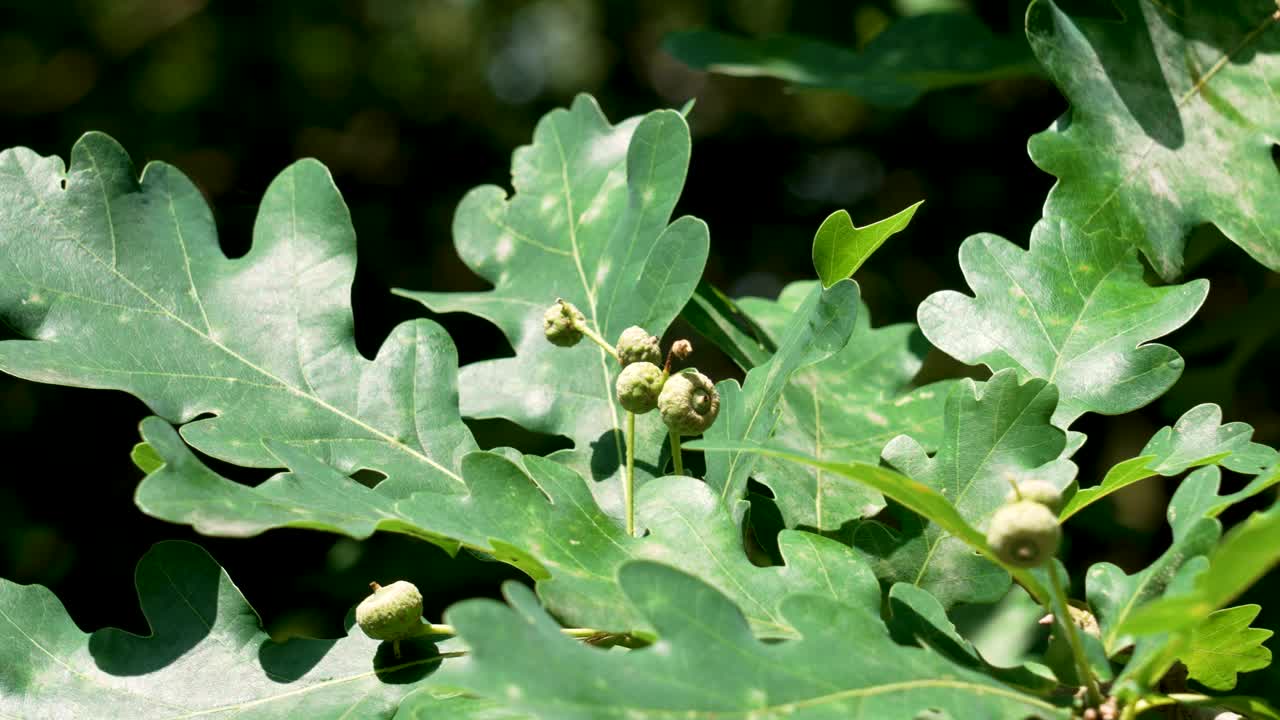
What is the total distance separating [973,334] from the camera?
1400 millimetres

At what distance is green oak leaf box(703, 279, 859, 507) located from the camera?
3.85 ft

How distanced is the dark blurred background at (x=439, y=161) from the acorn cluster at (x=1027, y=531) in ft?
4.48

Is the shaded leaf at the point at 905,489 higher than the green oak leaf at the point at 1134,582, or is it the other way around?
the shaded leaf at the point at 905,489

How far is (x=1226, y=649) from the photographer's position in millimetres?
1179

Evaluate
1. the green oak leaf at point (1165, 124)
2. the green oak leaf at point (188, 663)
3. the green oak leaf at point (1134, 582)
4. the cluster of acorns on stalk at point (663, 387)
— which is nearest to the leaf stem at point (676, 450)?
the cluster of acorns on stalk at point (663, 387)

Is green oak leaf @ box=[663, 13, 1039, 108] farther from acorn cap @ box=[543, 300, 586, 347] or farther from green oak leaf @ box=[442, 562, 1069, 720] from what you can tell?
green oak leaf @ box=[442, 562, 1069, 720]

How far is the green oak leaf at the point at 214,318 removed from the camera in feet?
4.37

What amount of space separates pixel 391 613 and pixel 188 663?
23 centimetres

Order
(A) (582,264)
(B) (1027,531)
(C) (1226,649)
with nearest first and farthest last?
(B) (1027,531), (C) (1226,649), (A) (582,264)

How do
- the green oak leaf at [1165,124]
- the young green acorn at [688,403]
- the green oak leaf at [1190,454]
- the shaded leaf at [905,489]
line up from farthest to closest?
the green oak leaf at [1165,124]
the young green acorn at [688,403]
the green oak leaf at [1190,454]
the shaded leaf at [905,489]

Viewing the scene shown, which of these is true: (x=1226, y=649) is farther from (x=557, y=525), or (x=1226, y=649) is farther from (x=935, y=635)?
(x=557, y=525)

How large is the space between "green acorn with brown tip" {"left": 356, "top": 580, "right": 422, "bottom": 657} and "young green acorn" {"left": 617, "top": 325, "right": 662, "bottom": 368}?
32 centimetres

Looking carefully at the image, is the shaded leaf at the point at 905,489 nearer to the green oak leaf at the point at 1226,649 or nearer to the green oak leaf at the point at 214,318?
the green oak leaf at the point at 1226,649

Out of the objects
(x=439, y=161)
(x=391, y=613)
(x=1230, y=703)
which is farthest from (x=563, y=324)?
(x=439, y=161)
